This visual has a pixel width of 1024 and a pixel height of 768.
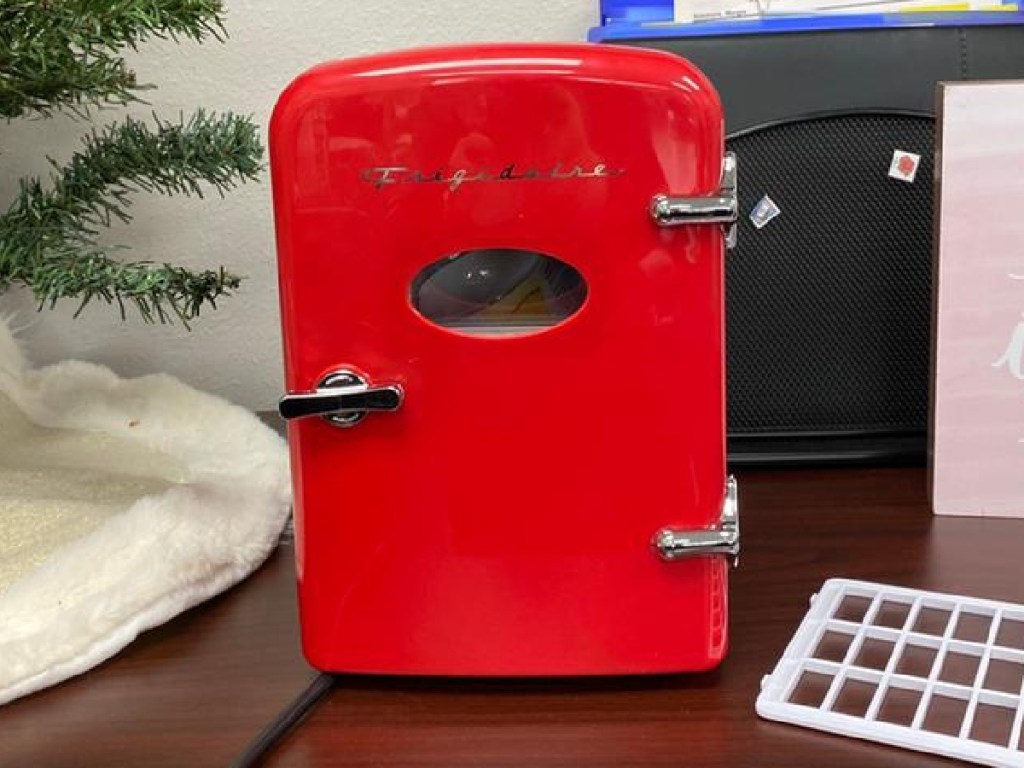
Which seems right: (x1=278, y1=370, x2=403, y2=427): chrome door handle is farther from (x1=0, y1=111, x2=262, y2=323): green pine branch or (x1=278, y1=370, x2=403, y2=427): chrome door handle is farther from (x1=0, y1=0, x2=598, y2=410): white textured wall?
(x1=0, y1=0, x2=598, y2=410): white textured wall

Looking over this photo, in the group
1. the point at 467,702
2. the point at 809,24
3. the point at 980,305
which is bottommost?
the point at 467,702

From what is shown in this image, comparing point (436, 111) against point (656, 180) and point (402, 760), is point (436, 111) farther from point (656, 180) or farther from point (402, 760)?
point (402, 760)

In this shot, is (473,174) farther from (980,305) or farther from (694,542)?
(980,305)

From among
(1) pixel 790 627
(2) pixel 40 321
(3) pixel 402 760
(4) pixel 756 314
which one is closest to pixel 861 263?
(4) pixel 756 314

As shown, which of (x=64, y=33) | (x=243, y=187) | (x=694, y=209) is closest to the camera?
(x=694, y=209)

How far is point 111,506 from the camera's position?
622mm

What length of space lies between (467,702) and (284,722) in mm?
71

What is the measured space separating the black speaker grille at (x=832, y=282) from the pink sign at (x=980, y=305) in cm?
7

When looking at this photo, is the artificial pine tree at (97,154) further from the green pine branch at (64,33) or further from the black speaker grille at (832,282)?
the black speaker grille at (832,282)

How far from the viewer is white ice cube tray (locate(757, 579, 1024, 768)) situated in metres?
0.43

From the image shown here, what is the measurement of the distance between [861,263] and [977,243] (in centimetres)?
8

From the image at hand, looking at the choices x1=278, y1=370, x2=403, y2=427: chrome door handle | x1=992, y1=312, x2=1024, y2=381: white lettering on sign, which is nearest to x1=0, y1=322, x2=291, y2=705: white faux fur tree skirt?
x1=278, y1=370, x2=403, y2=427: chrome door handle

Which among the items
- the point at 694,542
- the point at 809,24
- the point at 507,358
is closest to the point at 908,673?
the point at 694,542

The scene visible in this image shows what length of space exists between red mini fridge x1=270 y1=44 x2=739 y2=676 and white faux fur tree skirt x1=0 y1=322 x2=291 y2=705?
0.31 feet
